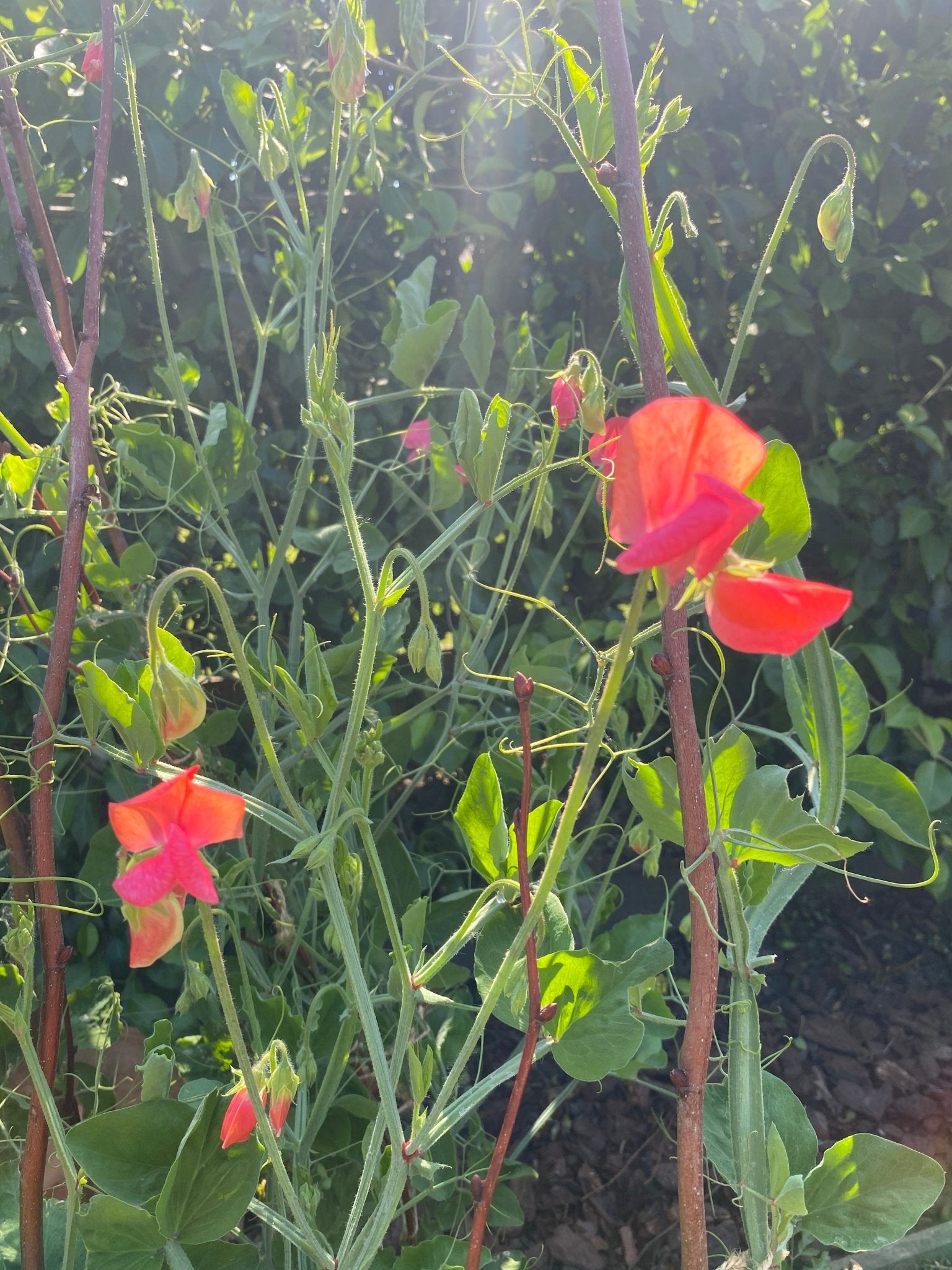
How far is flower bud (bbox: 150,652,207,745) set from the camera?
492mm

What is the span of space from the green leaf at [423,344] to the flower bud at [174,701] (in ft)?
1.39

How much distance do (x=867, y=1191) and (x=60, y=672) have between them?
653 mm

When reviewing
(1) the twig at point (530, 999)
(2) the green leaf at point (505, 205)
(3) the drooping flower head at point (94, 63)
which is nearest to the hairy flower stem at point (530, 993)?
(1) the twig at point (530, 999)

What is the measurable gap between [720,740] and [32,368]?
1122 mm

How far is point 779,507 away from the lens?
1.66 feet

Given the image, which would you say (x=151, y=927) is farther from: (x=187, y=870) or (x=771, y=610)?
(x=771, y=610)

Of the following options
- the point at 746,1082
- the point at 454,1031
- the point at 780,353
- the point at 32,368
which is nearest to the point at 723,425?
the point at 746,1082

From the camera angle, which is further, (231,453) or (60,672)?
(231,453)

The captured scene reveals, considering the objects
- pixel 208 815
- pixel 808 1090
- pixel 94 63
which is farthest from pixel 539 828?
pixel 808 1090

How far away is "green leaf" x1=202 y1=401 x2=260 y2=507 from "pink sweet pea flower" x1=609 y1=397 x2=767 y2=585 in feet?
2.03

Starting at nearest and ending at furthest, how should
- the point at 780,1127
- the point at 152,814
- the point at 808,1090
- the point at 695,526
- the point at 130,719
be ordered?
the point at 695,526, the point at 152,814, the point at 130,719, the point at 780,1127, the point at 808,1090

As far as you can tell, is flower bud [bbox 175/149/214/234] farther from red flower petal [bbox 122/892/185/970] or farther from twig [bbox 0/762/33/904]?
red flower petal [bbox 122/892/185/970]

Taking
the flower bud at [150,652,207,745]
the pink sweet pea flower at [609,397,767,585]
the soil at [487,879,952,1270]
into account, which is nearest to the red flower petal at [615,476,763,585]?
the pink sweet pea flower at [609,397,767,585]

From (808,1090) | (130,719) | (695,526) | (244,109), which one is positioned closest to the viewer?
(695,526)
